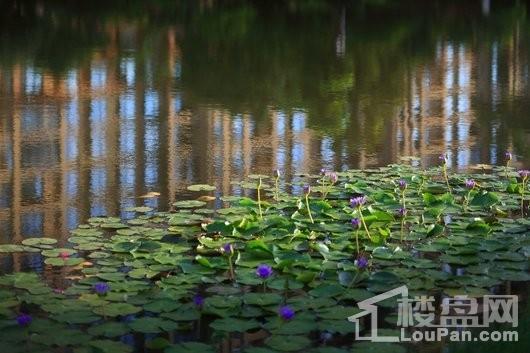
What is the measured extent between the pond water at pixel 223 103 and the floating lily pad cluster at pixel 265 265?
73cm

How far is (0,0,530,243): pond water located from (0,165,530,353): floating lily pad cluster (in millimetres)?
725

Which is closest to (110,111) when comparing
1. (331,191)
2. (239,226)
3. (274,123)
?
(274,123)

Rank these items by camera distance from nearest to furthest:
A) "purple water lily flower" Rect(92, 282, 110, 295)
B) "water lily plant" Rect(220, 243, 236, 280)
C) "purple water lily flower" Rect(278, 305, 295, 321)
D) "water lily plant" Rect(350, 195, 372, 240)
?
"purple water lily flower" Rect(278, 305, 295, 321) → "purple water lily flower" Rect(92, 282, 110, 295) → "water lily plant" Rect(220, 243, 236, 280) → "water lily plant" Rect(350, 195, 372, 240)

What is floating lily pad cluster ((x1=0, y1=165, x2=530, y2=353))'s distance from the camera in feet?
19.7

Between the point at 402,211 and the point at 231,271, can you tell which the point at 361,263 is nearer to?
the point at 231,271

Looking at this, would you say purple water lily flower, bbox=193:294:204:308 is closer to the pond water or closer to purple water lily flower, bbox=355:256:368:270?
purple water lily flower, bbox=355:256:368:270

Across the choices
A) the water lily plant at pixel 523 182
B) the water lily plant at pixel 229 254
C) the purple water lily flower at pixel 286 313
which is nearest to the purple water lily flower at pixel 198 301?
the purple water lily flower at pixel 286 313

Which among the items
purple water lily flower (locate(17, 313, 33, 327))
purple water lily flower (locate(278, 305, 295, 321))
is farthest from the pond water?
purple water lily flower (locate(278, 305, 295, 321))

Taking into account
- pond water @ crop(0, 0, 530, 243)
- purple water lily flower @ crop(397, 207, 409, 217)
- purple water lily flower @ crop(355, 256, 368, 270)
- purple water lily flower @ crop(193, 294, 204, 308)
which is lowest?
purple water lily flower @ crop(193, 294, 204, 308)

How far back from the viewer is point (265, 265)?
667 cm

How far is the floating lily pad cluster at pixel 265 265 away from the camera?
6.02 meters

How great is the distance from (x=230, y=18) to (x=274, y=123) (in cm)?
1233

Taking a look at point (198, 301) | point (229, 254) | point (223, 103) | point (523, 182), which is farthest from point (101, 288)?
point (223, 103)

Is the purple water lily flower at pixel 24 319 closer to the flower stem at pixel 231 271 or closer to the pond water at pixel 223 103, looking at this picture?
the flower stem at pixel 231 271
